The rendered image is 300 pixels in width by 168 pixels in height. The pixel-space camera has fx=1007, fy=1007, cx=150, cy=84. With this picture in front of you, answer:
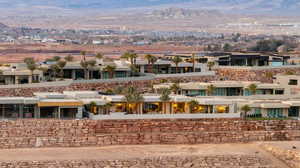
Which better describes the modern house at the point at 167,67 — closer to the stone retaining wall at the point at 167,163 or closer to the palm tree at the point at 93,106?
the palm tree at the point at 93,106

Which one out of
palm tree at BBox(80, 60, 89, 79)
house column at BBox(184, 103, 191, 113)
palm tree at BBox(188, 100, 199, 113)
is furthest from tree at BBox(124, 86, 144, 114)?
palm tree at BBox(80, 60, 89, 79)

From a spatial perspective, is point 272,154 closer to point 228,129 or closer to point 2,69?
point 228,129

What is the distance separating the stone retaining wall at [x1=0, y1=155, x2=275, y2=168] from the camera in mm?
36281

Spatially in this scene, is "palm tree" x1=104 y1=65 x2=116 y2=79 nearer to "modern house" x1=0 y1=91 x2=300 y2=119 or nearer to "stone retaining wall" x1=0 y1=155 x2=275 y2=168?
"modern house" x1=0 y1=91 x2=300 y2=119

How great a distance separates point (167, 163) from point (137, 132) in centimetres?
436

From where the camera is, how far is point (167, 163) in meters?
37.3

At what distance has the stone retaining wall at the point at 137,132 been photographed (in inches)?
1569

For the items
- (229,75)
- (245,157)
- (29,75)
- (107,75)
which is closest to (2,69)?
(29,75)

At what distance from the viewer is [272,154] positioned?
4016 centimetres

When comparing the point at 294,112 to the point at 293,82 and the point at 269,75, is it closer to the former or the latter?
the point at 293,82

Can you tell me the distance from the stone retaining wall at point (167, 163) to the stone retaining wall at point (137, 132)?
3207 mm

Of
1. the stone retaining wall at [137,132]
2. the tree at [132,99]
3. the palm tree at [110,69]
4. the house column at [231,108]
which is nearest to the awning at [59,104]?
the stone retaining wall at [137,132]

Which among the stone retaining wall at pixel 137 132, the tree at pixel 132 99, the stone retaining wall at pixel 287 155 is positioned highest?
the tree at pixel 132 99

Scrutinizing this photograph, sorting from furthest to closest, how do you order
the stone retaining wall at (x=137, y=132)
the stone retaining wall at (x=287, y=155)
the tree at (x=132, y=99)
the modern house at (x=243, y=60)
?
1. the modern house at (x=243, y=60)
2. the tree at (x=132, y=99)
3. the stone retaining wall at (x=137, y=132)
4. the stone retaining wall at (x=287, y=155)
